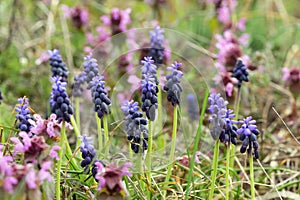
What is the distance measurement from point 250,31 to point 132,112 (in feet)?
9.87

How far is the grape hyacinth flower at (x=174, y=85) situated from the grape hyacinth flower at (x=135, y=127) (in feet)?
0.48

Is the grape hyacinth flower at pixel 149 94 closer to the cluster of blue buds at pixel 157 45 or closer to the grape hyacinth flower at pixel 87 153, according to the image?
the grape hyacinth flower at pixel 87 153

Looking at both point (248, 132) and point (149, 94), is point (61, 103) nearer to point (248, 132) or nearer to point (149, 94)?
point (149, 94)

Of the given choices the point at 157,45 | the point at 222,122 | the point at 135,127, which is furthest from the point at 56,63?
the point at 222,122

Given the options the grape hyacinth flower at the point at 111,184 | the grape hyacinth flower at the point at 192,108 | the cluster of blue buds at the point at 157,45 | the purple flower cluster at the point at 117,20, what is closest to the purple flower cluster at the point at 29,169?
the grape hyacinth flower at the point at 111,184

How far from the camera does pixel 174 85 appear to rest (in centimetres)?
196

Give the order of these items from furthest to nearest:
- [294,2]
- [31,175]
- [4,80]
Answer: [294,2] → [4,80] → [31,175]

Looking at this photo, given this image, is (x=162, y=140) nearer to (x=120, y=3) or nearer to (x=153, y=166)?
(x=153, y=166)

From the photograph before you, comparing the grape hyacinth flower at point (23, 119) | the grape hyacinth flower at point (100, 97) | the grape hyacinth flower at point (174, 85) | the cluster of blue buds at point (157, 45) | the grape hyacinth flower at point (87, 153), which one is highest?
the cluster of blue buds at point (157, 45)

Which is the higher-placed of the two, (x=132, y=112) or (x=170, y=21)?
(x=170, y=21)

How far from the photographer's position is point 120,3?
5219mm

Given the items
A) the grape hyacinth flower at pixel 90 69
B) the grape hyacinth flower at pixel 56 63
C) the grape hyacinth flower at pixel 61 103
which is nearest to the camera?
the grape hyacinth flower at pixel 61 103

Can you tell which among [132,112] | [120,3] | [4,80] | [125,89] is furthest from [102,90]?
[120,3]

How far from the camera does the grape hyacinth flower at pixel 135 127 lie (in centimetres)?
188
